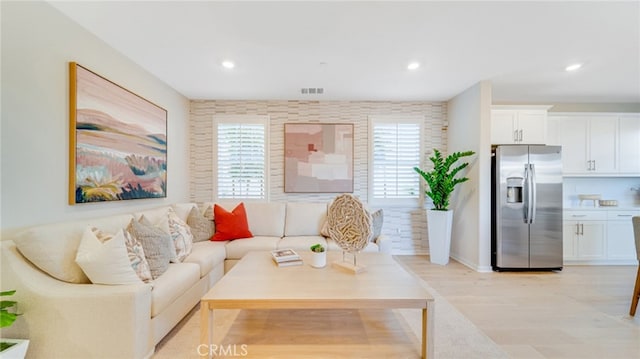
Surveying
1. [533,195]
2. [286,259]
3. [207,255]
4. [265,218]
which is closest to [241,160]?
[265,218]

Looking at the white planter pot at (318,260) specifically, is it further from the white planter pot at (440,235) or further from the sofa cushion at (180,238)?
the white planter pot at (440,235)

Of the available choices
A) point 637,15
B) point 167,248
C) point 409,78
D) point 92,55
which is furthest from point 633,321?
point 92,55

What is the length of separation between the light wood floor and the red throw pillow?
242 cm

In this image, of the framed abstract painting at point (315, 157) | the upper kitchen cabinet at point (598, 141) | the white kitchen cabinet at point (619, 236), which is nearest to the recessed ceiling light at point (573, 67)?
the upper kitchen cabinet at point (598, 141)

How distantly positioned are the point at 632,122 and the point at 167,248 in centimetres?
657

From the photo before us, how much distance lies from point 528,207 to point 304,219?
302 centimetres

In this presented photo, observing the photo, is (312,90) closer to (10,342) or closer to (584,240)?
(10,342)

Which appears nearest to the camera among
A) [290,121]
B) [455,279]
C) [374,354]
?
[374,354]

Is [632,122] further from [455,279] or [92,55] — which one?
[92,55]

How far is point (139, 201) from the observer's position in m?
2.91

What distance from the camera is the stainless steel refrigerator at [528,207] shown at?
3432mm

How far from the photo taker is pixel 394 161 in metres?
4.32

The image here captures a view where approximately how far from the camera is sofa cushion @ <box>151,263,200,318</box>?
179 centimetres

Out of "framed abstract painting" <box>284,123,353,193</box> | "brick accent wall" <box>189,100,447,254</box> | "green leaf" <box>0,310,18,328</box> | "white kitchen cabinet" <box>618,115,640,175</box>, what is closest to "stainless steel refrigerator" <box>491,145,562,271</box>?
"brick accent wall" <box>189,100,447,254</box>
